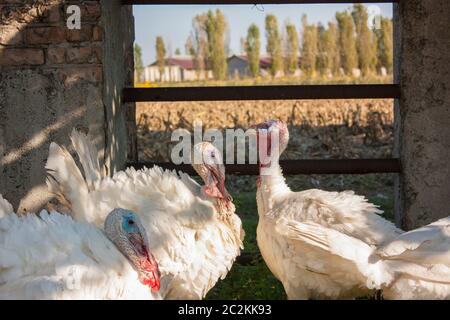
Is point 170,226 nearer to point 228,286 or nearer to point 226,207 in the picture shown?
point 226,207

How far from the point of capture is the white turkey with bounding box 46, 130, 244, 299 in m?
4.32

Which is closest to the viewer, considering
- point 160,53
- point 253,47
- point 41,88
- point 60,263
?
point 60,263

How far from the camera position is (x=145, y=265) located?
12.6ft

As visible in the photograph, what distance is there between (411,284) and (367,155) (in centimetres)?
579

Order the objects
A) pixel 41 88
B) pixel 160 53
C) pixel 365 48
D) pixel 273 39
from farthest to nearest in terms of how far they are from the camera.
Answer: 1. pixel 273 39
2. pixel 160 53
3. pixel 365 48
4. pixel 41 88

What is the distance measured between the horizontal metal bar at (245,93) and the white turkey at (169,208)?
0.94 meters

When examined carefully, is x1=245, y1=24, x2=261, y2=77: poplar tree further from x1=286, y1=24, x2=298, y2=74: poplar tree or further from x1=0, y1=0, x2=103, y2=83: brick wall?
x1=0, y1=0, x2=103, y2=83: brick wall

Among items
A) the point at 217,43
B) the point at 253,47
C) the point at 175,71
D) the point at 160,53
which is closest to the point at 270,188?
the point at 217,43

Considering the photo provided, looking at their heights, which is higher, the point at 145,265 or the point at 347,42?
the point at 347,42

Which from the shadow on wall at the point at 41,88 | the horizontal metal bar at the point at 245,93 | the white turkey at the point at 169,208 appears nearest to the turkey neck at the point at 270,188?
the white turkey at the point at 169,208

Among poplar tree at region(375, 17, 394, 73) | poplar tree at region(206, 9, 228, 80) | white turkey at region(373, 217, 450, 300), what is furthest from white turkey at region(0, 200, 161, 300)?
poplar tree at region(206, 9, 228, 80)

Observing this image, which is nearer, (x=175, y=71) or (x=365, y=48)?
(x=365, y=48)

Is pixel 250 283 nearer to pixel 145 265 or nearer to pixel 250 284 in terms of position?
pixel 250 284

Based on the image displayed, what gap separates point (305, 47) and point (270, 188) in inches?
1471
